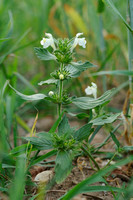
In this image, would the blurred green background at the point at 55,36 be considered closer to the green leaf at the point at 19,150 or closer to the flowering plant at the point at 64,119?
the green leaf at the point at 19,150

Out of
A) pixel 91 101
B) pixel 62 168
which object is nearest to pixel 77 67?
pixel 91 101

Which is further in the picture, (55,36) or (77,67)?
(55,36)

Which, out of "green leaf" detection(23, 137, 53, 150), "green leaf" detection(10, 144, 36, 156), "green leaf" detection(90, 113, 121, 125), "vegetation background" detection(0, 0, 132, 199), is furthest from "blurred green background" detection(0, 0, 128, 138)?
"green leaf" detection(90, 113, 121, 125)

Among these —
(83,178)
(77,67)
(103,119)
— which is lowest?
(83,178)

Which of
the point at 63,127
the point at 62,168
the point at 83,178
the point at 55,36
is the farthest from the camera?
the point at 55,36

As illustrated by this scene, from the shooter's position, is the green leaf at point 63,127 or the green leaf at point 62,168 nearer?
the green leaf at point 62,168

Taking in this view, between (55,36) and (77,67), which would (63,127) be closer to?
(77,67)

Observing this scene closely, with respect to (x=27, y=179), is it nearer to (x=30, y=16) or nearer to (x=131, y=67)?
(x=131, y=67)

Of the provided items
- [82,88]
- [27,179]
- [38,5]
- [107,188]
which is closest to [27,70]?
[38,5]

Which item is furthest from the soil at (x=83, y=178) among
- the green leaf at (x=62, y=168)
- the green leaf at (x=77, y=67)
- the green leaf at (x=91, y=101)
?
the green leaf at (x=77, y=67)
